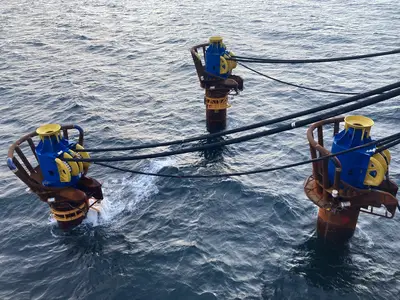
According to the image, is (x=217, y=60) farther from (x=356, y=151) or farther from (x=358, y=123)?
(x=356, y=151)

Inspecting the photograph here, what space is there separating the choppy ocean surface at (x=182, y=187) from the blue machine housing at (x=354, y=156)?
3756mm

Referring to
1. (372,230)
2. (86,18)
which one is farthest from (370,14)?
(372,230)

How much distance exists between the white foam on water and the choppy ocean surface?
0.29 ft

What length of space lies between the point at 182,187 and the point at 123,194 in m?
3.06

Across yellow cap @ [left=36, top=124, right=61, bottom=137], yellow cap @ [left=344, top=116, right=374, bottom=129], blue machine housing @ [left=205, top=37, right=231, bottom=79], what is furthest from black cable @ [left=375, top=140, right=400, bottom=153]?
blue machine housing @ [left=205, top=37, right=231, bottom=79]

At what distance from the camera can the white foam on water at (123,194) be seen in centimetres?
Answer: 1962

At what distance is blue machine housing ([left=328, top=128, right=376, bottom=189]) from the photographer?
14367 millimetres

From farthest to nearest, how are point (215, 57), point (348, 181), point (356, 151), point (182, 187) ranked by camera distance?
point (215, 57), point (182, 187), point (348, 181), point (356, 151)

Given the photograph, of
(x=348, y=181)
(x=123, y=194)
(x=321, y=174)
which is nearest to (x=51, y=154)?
(x=123, y=194)

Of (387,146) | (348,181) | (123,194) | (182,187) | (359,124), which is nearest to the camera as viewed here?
(387,146)

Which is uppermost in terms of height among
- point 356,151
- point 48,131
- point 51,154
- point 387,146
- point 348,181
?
point 387,146

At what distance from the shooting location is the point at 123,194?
21406mm

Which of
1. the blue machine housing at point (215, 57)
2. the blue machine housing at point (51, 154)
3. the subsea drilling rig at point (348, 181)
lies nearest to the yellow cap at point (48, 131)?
the blue machine housing at point (51, 154)

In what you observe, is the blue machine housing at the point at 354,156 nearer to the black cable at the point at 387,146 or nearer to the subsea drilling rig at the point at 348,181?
the subsea drilling rig at the point at 348,181
